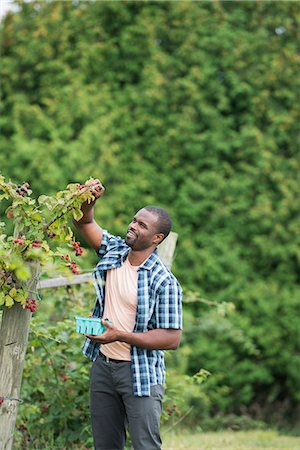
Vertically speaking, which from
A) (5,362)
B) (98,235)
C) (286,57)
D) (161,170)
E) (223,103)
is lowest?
(5,362)

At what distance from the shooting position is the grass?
525cm

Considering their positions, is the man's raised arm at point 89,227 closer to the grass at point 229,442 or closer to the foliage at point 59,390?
the foliage at point 59,390

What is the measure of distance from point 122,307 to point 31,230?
0.51m

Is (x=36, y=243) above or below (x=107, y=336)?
above

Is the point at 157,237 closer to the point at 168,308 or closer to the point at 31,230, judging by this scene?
the point at 168,308

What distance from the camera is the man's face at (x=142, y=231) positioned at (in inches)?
132

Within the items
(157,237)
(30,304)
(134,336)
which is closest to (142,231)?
(157,237)

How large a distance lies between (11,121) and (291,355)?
375cm

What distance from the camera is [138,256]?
11.1 ft

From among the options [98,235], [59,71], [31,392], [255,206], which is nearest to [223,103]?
[255,206]

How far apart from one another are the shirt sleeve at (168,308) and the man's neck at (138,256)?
16 cm

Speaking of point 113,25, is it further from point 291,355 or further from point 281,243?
point 291,355

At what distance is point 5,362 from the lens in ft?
10.5

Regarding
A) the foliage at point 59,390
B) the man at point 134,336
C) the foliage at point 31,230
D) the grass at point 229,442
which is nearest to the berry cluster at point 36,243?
the foliage at point 31,230
